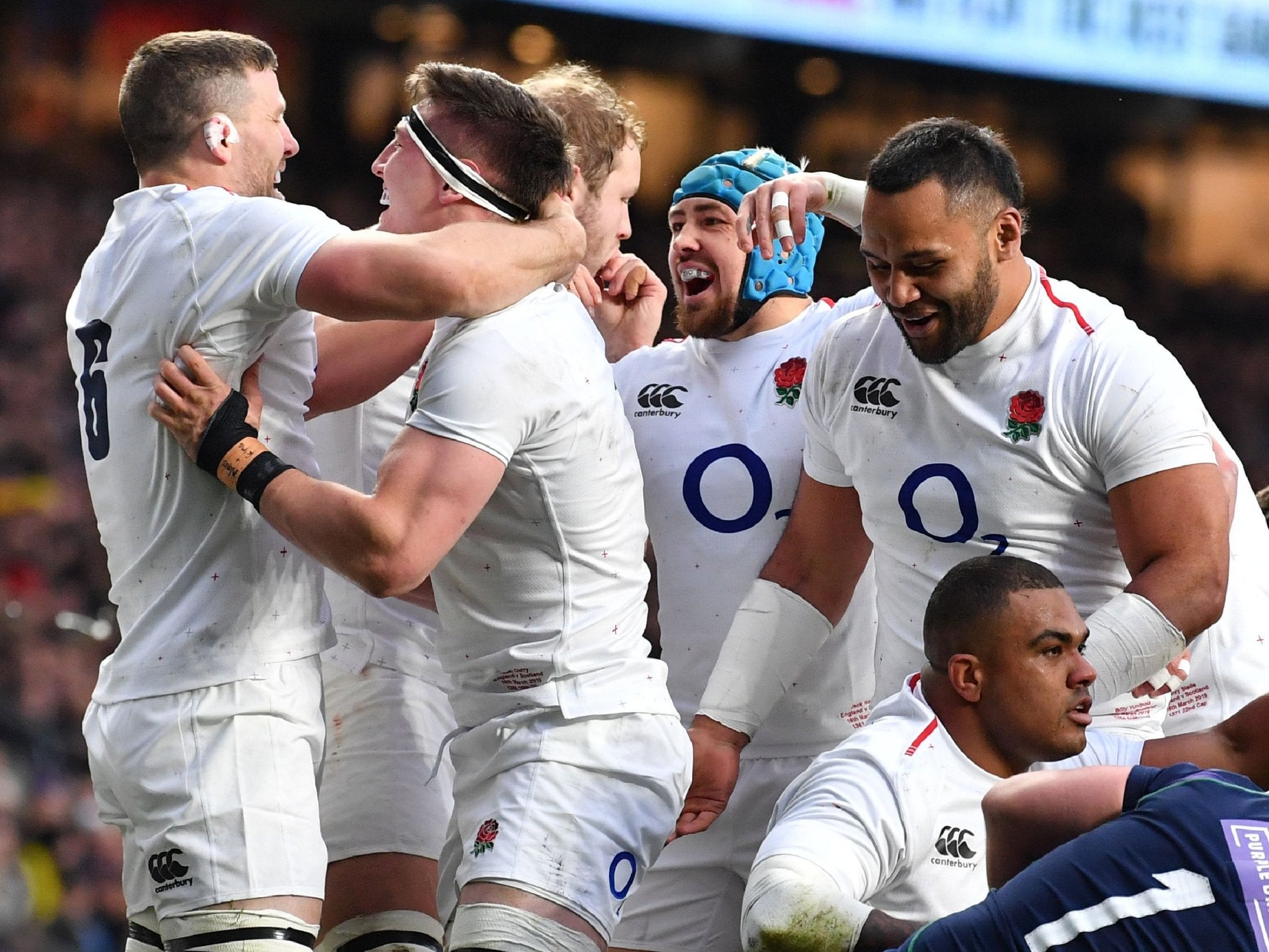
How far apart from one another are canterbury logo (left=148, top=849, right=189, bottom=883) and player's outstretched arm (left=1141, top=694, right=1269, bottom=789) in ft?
6.63

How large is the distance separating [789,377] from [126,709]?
6.52 ft

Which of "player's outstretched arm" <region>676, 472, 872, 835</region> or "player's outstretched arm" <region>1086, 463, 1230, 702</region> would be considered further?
"player's outstretched arm" <region>676, 472, 872, 835</region>

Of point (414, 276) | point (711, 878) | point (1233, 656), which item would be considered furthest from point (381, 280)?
point (1233, 656)

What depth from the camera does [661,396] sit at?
4.57 m

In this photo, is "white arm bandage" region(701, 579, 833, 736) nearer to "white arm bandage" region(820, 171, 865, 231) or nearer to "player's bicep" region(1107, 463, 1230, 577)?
"player's bicep" region(1107, 463, 1230, 577)

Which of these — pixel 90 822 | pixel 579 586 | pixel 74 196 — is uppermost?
pixel 579 586

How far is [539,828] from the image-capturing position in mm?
3219

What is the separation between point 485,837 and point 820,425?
1473mm

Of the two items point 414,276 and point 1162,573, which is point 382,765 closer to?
point 414,276

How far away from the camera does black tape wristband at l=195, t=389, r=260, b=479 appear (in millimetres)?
3221

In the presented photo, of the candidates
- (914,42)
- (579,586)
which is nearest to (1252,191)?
(914,42)

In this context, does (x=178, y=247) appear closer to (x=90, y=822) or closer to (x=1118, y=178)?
(x=90, y=822)

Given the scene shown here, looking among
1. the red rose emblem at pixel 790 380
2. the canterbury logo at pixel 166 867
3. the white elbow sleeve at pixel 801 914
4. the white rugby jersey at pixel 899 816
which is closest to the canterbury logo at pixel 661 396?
the red rose emblem at pixel 790 380

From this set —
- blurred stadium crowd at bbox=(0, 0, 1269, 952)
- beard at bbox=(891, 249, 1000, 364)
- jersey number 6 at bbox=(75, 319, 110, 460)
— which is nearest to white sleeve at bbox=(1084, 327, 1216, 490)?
beard at bbox=(891, 249, 1000, 364)
